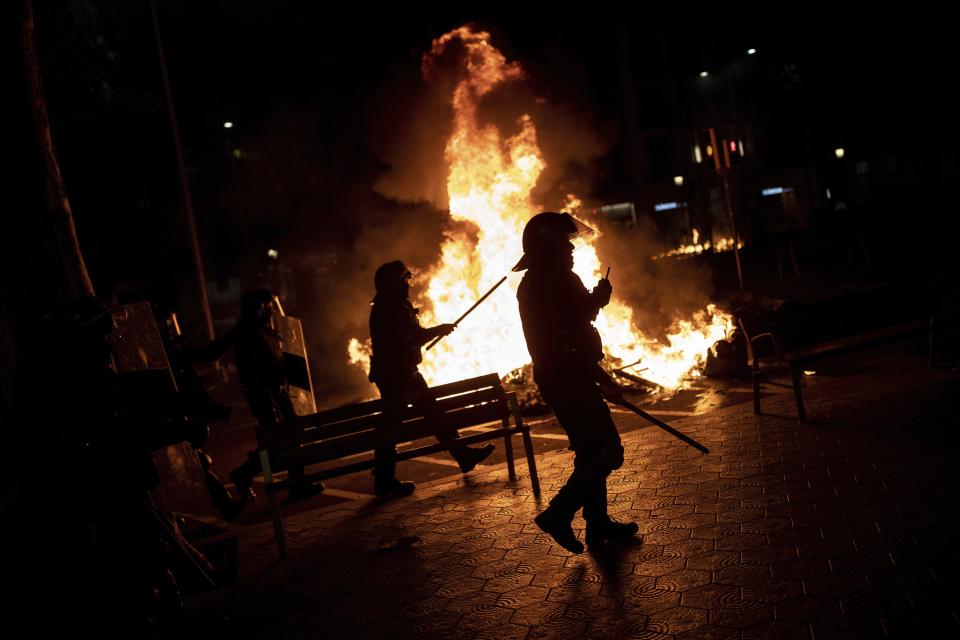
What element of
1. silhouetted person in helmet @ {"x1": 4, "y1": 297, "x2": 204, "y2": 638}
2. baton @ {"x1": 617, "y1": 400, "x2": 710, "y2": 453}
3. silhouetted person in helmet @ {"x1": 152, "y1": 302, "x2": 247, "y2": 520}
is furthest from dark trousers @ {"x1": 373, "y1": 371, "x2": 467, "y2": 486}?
silhouetted person in helmet @ {"x1": 4, "y1": 297, "x2": 204, "y2": 638}

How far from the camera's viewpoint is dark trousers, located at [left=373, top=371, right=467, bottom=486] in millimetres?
6242

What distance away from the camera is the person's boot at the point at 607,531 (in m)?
4.94

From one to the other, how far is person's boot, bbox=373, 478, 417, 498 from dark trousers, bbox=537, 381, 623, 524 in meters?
2.40

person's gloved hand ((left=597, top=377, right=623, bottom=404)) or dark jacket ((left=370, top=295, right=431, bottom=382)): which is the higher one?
dark jacket ((left=370, top=295, right=431, bottom=382))

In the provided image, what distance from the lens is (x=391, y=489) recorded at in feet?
22.6

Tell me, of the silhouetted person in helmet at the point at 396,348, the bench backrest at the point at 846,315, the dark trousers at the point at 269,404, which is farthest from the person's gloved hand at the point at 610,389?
the dark trousers at the point at 269,404

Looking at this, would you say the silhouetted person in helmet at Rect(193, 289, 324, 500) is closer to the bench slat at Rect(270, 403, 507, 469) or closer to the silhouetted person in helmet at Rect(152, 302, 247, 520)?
the silhouetted person in helmet at Rect(152, 302, 247, 520)

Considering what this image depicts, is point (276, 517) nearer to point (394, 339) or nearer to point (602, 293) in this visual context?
point (394, 339)

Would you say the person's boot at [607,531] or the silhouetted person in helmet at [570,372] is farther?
the person's boot at [607,531]

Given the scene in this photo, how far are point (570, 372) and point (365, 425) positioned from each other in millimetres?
2171

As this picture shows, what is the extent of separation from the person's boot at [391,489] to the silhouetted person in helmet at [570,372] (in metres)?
2.36

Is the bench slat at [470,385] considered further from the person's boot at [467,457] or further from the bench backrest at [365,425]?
the person's boot at [467,457]

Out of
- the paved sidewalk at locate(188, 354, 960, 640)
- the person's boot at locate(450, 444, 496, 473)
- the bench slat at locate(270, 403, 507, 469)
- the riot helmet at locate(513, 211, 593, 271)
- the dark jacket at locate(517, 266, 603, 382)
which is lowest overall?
the paved sidewalk at locate(188, 354, 960, 640)

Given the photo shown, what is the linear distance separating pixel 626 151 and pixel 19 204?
129 feet
